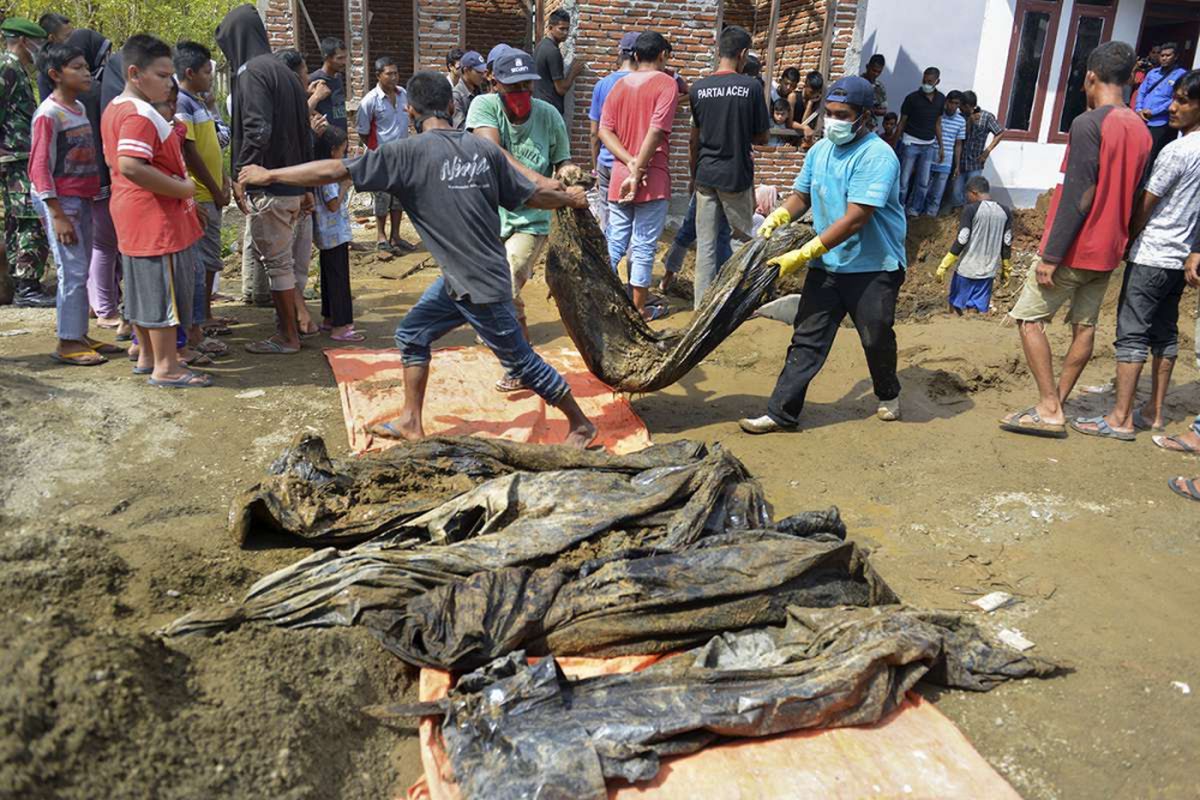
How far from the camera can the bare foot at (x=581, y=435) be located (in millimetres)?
4621

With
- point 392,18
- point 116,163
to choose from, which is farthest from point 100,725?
point 392,18

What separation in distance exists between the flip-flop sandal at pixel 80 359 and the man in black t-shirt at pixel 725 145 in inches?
162

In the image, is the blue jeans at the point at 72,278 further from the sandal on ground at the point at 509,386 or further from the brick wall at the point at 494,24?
the brick wall at the point at 494,24

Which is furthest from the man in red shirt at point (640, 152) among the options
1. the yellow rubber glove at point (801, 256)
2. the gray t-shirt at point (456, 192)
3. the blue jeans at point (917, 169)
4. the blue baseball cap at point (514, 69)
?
the blue jeans at point (917, 169)

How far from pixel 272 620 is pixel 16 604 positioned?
74 centimetres

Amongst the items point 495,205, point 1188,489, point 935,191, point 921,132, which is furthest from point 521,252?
point 935,191

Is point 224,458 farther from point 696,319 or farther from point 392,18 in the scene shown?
point 392,18

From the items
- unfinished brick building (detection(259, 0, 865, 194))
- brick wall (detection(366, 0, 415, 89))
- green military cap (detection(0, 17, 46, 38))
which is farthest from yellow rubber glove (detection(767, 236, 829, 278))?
Answer: brick wall (detection(366, 0, 415, 89))

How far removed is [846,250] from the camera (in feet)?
16.0

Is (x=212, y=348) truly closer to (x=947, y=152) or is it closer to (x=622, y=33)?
(x=622, y=33)

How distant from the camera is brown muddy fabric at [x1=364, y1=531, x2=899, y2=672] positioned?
2828mm

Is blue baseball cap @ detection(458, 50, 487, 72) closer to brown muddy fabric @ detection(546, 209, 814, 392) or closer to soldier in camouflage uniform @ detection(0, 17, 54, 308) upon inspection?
soldier in camouflage uniform @ detection(0, 17, 54, 308)

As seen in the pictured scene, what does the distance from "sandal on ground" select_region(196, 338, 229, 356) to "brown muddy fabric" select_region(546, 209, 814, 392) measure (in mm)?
2435

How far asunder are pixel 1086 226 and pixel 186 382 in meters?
5.22
